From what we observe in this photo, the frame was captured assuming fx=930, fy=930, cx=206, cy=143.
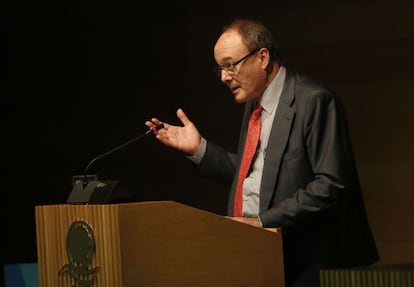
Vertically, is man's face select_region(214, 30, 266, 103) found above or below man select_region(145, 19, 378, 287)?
above

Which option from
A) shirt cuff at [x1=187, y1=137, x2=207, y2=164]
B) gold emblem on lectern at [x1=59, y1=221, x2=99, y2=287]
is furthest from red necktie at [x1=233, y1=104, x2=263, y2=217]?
gold emblem on lectern at [x1=59, y1=221, x2=99, y2=287]

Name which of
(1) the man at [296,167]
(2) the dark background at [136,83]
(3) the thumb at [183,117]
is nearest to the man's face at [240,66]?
(1) the man at [296,167]

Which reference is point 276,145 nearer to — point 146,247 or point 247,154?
point 247,154

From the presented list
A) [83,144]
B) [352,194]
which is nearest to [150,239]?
[352,194]

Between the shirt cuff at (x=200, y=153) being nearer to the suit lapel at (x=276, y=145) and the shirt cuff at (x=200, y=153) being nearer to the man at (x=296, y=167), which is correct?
the man at (x=296, y=167)

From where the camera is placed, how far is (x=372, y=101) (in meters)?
4.19

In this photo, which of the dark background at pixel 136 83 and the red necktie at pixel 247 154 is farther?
the dark background at pixel 136 83

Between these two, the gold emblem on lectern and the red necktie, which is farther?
the red necktie

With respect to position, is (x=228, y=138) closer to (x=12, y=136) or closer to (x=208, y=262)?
(x=12, y=136)

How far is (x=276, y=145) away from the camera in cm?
309

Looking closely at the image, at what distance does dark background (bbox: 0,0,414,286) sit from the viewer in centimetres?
422

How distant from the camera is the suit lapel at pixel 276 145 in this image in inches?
121

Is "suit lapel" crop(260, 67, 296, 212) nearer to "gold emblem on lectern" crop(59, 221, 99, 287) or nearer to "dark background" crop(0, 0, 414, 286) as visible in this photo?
"gold emblem on lectern" crop(59, 221, 99, 287)

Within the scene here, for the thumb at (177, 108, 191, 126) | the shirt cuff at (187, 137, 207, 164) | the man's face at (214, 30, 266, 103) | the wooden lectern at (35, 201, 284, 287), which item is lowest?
the wooden lectern at (35, 201, 284, 287)
